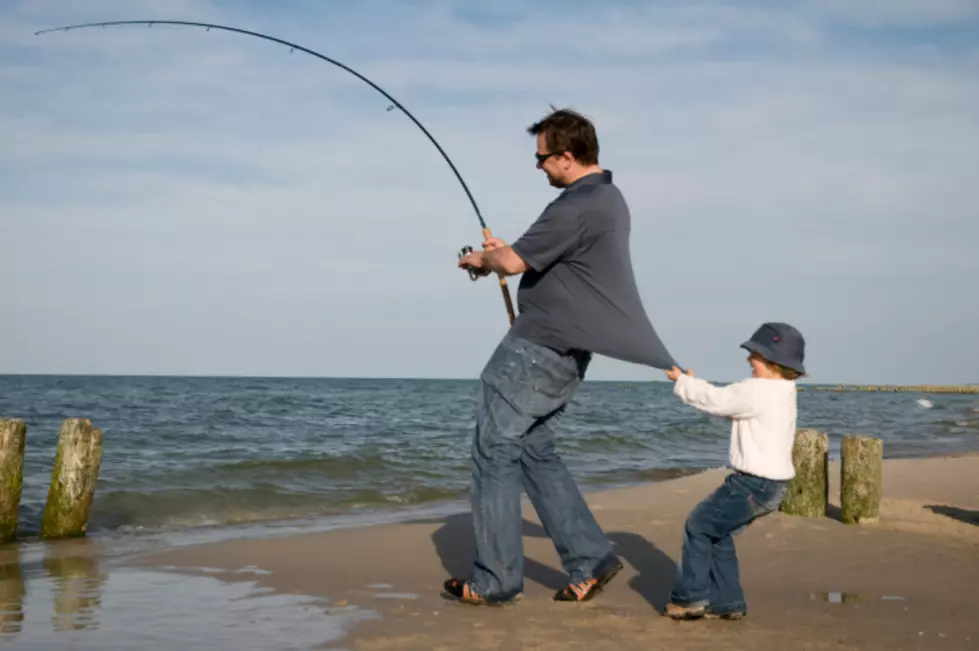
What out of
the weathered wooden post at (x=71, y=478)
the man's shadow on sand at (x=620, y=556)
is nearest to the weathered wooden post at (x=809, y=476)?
the man's shadow on sand at (x=620, y=556)

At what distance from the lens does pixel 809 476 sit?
739cm

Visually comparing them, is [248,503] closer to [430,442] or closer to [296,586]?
[296,586]

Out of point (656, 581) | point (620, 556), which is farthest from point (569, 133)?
point (620, 556)

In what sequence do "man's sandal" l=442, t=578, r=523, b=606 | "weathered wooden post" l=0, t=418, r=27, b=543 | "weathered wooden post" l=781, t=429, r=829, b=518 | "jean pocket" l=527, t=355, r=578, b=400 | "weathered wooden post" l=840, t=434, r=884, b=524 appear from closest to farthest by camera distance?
"jean pocket" l=527, t=355, r=578, b=400 < "man's sandal" l=442, t=578, r=523, b=606 < "weathered wooden post" l=840, t=434, r=884, b=524 < "weathered wooden post" l=781, t=429, r=829, b=518 < "weathered wooden post" l=0, t=418, r=27, b=543

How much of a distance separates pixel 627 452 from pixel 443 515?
27.0ft

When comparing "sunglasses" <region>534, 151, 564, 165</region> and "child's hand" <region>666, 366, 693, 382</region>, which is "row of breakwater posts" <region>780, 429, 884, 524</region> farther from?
"sunglasses" <region>534, 151, 564, 165</region>

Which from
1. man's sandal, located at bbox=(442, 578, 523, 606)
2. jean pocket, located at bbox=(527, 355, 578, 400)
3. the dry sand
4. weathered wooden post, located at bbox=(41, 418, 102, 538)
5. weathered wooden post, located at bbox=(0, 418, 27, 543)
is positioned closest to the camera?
the dry sand

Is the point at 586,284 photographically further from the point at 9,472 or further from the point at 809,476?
the point at 9,472

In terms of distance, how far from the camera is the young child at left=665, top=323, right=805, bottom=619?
4.17 meters

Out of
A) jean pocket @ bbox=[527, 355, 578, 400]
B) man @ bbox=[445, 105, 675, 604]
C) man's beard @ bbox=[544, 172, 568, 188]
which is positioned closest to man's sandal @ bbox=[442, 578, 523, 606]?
man @ bbox=[445, 105, 675, 604]

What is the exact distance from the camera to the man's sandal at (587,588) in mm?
4664

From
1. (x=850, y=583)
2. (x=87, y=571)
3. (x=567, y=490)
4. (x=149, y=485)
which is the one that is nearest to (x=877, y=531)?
(x=850, y=583)

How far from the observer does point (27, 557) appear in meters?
6.89

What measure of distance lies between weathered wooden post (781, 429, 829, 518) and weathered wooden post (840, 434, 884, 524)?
0.17 meters
